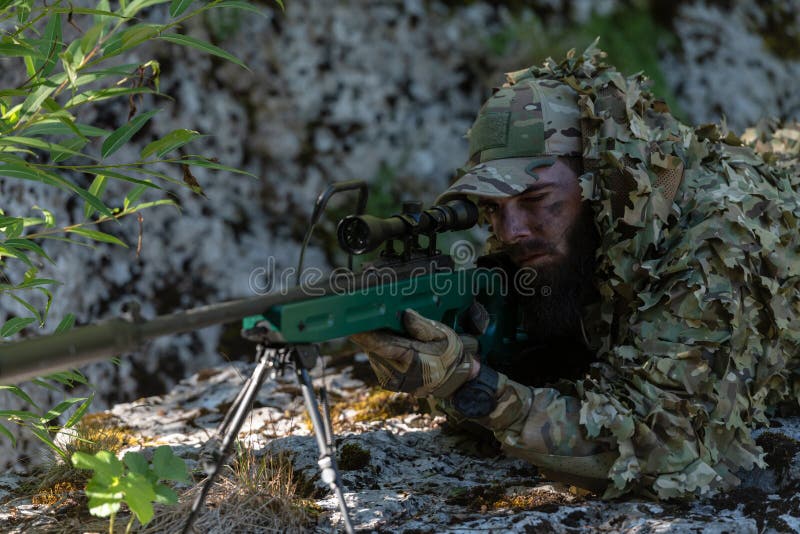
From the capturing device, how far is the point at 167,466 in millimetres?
2490

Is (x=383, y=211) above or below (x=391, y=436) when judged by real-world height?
above

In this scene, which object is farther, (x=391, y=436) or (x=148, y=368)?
(x=148, y=368)

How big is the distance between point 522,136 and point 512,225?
1.33ft

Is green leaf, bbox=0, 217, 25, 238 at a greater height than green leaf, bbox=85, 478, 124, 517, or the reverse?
green leaf, bbox=0, 217, 25, 238

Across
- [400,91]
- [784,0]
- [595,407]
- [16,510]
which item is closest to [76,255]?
A: [16,510]

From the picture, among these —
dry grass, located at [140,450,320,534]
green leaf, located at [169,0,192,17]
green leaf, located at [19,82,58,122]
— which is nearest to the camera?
green leaf, located at [19,82,58,122]

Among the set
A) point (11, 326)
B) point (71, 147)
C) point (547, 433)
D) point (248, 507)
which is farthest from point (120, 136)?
point (547, 433)

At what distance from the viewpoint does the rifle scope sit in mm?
2746

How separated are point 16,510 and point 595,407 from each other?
2257 millimetres

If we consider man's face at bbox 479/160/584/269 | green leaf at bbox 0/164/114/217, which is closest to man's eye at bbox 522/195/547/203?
man's face at bbox 479/160/584/269

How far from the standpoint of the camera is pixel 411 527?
282 cm

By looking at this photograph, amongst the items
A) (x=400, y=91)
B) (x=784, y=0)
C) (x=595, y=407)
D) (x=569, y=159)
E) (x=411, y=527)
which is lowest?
(x=411, y=527)

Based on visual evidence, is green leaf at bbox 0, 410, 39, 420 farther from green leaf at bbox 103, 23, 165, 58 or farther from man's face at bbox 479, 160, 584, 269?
man's face at bbox 479, 160, 584, 269

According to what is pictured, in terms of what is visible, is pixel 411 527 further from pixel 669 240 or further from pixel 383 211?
pixel 383 211
